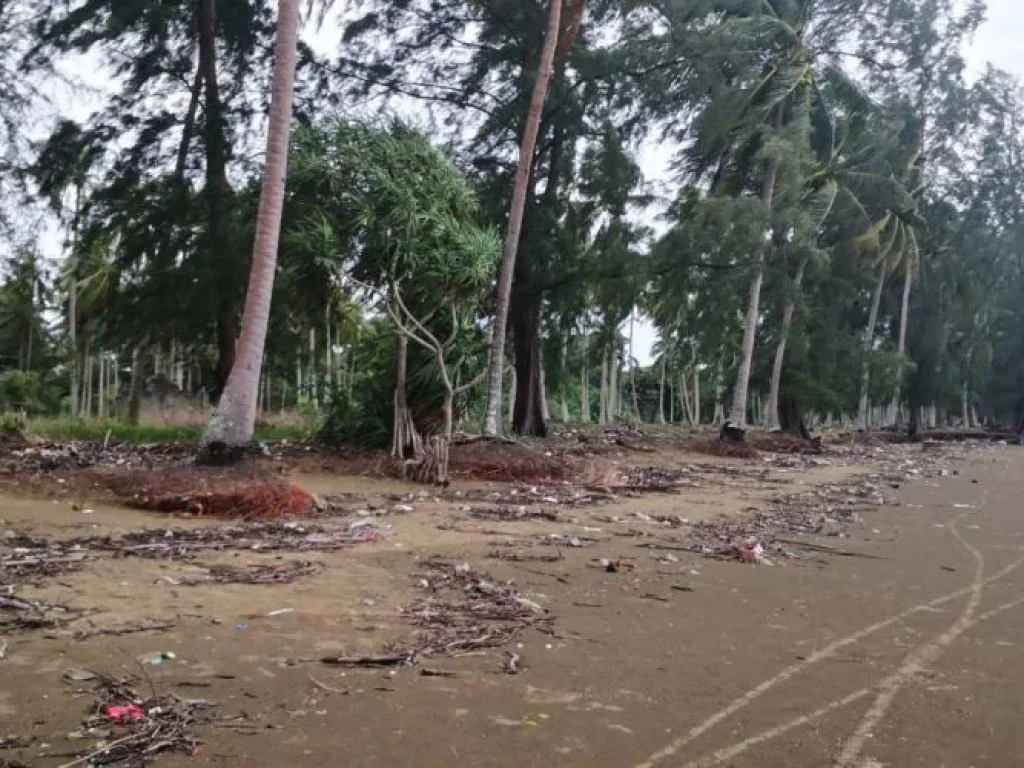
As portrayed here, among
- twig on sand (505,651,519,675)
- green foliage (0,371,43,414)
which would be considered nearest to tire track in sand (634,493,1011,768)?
twig on sand (505,651,519,675)

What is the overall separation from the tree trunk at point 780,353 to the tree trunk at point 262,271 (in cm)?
1847

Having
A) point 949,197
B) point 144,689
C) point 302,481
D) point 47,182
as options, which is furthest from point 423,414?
point 949,197

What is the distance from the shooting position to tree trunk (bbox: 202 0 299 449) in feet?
35.0

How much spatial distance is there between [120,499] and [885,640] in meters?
7.63

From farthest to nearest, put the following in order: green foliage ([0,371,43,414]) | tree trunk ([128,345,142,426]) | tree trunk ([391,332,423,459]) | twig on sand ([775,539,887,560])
A: green foliage ([0,371,43,414]) → tree trunk ([128,345,142,426]) → tree trunk ([391,332,423,459]) → twig on sand ([775,539,887,560])

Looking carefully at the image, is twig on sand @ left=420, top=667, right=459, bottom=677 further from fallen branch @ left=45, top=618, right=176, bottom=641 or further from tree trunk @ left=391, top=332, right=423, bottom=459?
tree trunk @ left=391, top=332, right=423, bottom=459

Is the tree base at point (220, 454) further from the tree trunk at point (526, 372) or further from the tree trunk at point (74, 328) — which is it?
the tree trunk at point (74, 328)

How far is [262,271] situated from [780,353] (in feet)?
71.5

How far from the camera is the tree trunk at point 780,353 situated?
27730 mm

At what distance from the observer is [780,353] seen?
29.2 meters

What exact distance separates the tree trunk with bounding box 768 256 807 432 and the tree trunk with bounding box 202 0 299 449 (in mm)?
18470

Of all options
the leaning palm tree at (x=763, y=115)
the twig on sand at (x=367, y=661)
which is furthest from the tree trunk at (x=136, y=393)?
the twig on sand at (x=367, y=661)

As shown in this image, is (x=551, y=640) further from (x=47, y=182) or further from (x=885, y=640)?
(x=47, y=182)

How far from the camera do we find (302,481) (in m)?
12.2
